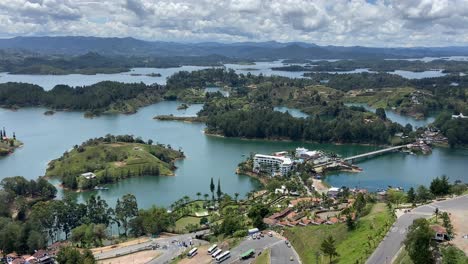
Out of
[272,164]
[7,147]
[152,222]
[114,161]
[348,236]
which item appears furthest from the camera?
[7,147]

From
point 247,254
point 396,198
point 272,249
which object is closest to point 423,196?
point 396,198

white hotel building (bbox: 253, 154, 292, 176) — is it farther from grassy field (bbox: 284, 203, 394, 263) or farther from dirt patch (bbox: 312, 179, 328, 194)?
grassy field (bbox: 284, 203, 394, 263)

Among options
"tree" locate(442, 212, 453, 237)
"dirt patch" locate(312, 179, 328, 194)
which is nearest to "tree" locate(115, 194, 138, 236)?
"dirt patch" locate(312, 179, 328, 194)

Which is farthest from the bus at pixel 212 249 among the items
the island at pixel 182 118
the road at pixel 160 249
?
the island at pixel 182 118

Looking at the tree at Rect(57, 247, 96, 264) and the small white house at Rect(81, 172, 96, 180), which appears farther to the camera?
the small white house at Rect(81, 172, 96, 180)

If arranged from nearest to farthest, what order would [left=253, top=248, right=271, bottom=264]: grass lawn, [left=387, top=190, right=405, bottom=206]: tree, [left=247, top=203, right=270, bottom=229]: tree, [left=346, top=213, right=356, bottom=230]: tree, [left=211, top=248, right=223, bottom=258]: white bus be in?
[left=253, top=248, right=271, bottom=264]: grass lawn < [left=346, top=213, right=356, bottom=230]: tree < [left=211, top=248, right=223, bottom=258]: white bus < [left=247, top=203, right=270, bottom=229]: tree < [left=387, top=190, right=405, bottom=206]: tree

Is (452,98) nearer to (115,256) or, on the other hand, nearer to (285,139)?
(285,139)

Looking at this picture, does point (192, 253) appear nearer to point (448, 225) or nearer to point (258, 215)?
point (258, 215)
